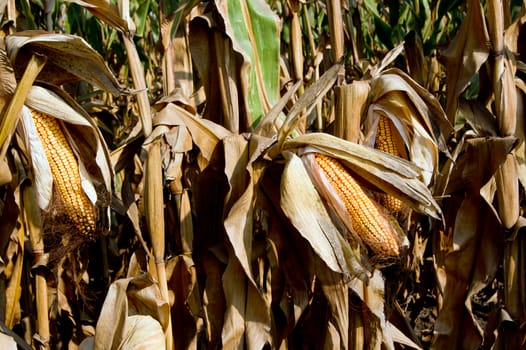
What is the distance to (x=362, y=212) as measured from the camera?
1750 mm

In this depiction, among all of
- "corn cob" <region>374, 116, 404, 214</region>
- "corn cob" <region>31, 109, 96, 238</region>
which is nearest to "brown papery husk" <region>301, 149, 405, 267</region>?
"corn cob" <region>374, 116, 404, 214</region>

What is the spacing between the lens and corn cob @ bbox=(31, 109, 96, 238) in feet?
5.65

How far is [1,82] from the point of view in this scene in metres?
1.60

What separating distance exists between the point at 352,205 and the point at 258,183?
1.04ft

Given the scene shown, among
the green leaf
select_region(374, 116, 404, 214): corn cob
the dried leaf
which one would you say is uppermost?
the dried leaf

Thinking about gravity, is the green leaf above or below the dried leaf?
below

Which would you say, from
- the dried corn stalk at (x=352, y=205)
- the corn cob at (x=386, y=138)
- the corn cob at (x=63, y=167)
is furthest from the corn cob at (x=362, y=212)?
the corn cob at (x=63, y=167)

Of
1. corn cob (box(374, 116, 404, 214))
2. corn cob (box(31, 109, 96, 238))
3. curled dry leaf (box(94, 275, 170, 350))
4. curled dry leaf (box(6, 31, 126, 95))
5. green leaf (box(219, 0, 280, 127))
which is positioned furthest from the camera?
green leaf (box(219, 0, 280, 127))

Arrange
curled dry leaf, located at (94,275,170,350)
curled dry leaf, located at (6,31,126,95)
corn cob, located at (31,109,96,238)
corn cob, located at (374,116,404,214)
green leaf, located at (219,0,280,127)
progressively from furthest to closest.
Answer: green leaf, located at (219,0,280,127) < corn cob, located at (374,116,404,214) < curled dry leaf, located at (94,275,170,350) < corn cob, located at (31,109,96,238) < curled dry leaf, located at (6,31,126,95)

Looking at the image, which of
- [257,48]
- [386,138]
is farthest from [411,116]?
[257,48]

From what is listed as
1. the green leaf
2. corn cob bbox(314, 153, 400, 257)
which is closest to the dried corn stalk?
corn cob bbox(314, 153, 400, 257)

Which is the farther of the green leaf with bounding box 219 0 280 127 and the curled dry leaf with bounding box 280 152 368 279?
the green leaf with bounding box 219 0 280 127

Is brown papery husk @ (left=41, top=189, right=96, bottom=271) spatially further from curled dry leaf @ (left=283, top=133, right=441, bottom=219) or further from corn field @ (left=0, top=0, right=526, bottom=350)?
curled dry leaf @ (left=283, top=133, right=441, bottom=219)

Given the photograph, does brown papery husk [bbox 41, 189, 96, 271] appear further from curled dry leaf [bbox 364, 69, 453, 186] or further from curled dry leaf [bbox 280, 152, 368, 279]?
curled dry leaf [bbox 364, 69, 453, 186]
